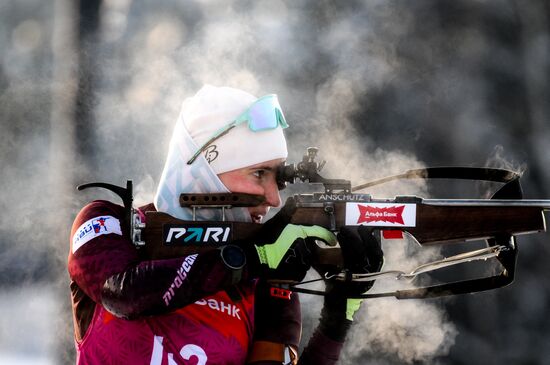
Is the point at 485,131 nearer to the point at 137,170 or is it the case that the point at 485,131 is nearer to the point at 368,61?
the point at 368,61

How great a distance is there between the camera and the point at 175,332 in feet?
7.34

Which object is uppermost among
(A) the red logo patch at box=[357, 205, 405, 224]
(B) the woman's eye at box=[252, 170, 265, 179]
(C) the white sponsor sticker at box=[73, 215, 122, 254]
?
(B) the woman's eye at box=[252, 170, 265, 179]

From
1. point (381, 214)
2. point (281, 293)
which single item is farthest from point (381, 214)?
point (281, 293)

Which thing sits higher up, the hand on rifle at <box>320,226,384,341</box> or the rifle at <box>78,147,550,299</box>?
the rifle at <box>78,147,550,299</box>

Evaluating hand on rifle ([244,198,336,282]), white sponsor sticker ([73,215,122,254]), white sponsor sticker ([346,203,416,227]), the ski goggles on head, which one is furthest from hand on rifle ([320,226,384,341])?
white sponsor sticker ([73,215,122,254])

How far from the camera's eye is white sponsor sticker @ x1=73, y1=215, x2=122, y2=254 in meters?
2.15

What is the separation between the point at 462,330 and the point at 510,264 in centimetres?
195

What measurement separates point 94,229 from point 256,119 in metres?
0.74

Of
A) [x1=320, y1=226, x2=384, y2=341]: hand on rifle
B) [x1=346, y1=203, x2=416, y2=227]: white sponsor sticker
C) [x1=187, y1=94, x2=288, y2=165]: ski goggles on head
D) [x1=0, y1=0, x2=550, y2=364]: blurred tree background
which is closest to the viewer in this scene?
[x1=320, y1=226, x2=384, y2=341]: hand on rifle

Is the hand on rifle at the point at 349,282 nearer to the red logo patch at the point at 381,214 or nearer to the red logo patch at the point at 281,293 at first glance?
the red logo patch at the point at 381,214

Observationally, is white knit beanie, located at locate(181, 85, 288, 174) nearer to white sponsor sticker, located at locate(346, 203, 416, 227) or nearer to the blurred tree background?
white sponsor sticker, located at locate(346, 203, 416, 227)

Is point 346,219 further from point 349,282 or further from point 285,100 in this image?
point 285,100

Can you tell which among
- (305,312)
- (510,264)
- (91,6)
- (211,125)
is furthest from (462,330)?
(91,6)

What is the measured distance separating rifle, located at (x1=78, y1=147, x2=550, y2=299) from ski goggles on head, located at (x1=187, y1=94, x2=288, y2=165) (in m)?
0.19
